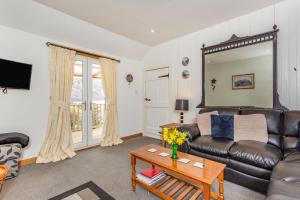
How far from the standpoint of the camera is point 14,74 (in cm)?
259

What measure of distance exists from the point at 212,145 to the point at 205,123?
0.61m

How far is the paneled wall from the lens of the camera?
2.46m

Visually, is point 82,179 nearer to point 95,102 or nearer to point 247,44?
point 95,102

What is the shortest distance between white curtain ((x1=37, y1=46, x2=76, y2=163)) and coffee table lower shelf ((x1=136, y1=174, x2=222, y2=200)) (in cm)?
202

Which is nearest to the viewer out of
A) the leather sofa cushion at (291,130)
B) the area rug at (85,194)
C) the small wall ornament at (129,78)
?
the area rug at (85,194)

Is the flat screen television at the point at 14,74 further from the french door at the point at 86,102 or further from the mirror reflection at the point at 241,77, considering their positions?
the mirror reflection at the point at 241,77

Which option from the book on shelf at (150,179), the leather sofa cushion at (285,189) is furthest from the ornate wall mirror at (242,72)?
the book on shelf at (150,179)

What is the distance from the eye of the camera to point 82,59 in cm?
360

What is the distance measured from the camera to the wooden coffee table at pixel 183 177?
1375mm

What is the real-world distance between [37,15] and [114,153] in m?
2.99

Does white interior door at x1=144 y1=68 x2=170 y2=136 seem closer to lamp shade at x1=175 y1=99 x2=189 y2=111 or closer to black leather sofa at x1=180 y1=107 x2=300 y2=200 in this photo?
lamp shade at x1=175 y1=99 x2=189 y2=111

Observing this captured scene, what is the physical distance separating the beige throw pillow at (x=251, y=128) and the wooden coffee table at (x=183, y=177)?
3.50 ft

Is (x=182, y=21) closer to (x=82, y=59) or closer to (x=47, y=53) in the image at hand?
(x=82, y=59)

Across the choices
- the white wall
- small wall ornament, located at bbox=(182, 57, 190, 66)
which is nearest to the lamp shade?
small wall ornament, located at bbox=(182, 57, 190, 66)
